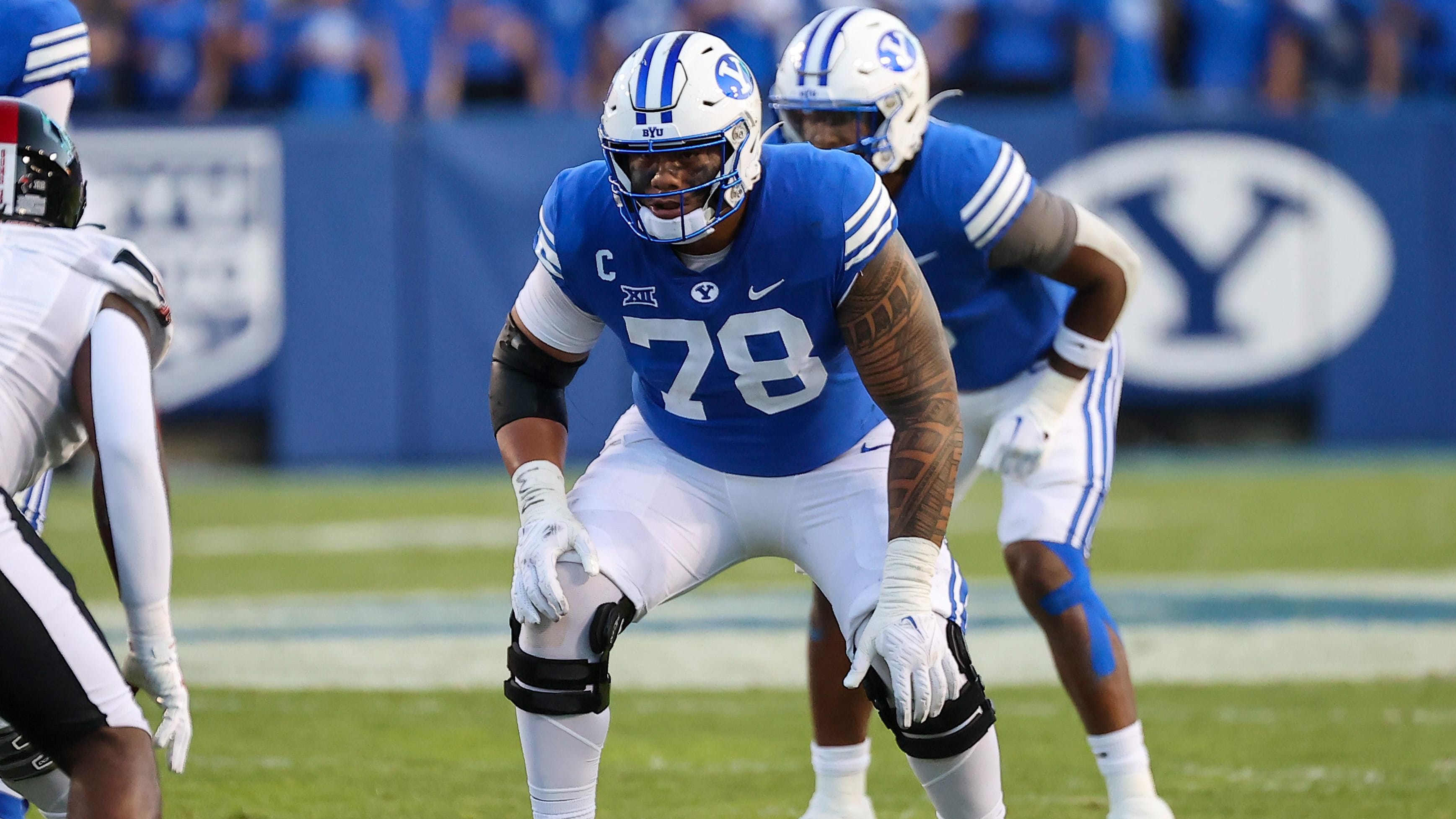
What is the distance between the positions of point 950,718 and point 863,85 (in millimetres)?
1522

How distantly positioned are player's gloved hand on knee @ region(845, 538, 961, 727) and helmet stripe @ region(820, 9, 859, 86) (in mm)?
1290

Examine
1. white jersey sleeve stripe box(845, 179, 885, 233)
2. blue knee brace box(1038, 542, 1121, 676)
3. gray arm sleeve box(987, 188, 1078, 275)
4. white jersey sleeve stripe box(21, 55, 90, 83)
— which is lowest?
blue knee brace box(1038, 542, 1121, 676)

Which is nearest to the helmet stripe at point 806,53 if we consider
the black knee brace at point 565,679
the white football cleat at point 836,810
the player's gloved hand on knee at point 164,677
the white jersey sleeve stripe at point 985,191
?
the white jersey sleeve stripe at point 985,191

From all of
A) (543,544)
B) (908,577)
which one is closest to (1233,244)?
(908,577)

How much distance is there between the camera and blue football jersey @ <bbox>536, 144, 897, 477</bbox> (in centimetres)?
319

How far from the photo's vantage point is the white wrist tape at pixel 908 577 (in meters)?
3.12

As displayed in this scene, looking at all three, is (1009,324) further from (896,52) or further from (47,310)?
(47,310)

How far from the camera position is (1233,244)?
34.8ft

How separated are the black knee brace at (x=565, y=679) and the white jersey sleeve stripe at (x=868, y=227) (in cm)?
75

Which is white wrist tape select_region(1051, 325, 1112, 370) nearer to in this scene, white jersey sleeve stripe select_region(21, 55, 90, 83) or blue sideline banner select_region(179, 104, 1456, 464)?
white jersey sleeve stripe select_region(21, 55, 90, 83)

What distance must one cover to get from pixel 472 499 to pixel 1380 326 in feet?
17.4

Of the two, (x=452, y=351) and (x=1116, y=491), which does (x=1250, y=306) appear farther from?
(x=452, y=351)

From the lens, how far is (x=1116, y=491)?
31.8 feet

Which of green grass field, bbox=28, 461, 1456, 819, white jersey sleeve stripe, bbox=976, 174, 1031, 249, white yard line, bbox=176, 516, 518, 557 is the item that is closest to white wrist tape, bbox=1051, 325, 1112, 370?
white jersey sleeve stripe, bbox=976, 174, 1031, 249
